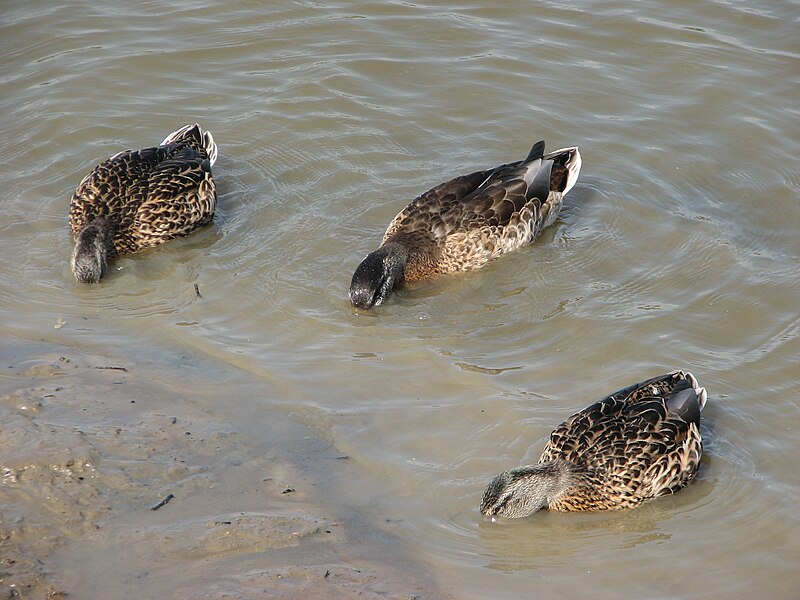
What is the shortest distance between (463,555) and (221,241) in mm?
4930

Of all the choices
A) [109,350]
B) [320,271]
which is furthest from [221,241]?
[109,350]

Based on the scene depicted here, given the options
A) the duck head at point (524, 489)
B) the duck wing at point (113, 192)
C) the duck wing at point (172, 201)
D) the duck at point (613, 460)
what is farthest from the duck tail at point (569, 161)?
the duck head at point (524, 489)

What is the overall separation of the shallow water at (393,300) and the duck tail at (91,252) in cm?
15

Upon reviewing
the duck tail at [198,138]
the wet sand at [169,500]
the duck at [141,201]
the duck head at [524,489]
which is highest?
the duck tail at [198,138]

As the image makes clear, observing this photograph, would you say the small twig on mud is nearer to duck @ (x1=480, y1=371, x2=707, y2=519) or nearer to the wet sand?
the wet sand

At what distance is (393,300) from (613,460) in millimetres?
3166

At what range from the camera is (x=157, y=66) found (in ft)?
42.3

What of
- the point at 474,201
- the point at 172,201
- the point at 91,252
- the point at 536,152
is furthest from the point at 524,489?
the point at 172,201

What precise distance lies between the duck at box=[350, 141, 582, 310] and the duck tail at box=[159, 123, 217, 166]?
7.30 feet

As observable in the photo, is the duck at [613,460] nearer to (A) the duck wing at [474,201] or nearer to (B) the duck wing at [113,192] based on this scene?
(A) the duck wing at [474,201]

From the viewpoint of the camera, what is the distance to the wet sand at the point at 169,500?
5297 mm

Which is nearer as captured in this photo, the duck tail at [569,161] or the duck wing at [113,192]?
the duck wing at [113,192]

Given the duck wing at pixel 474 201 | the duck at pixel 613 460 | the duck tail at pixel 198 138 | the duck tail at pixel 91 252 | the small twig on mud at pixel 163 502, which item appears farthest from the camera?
the duck tail at pixel 198 138

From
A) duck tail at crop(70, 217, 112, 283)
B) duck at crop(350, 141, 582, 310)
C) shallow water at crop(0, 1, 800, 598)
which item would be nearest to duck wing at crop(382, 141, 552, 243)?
duck at crop(350, 141, 582, 310)
